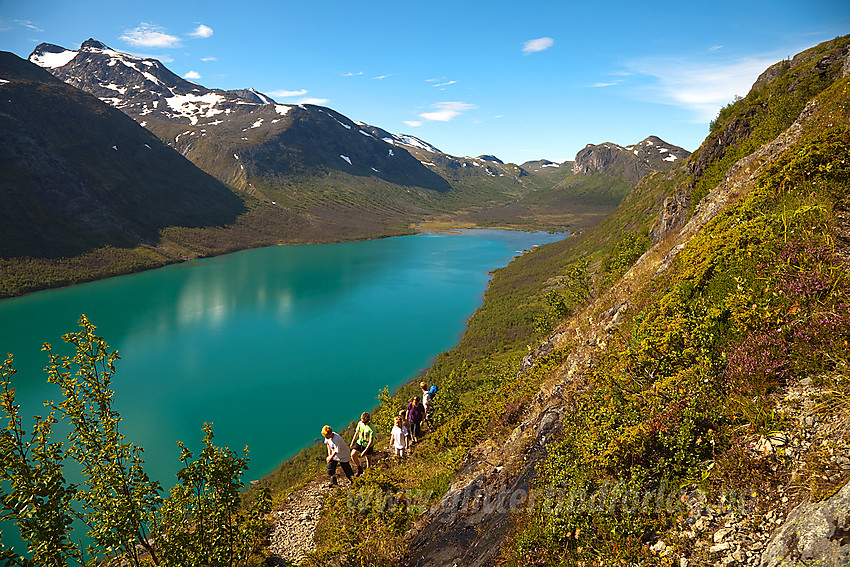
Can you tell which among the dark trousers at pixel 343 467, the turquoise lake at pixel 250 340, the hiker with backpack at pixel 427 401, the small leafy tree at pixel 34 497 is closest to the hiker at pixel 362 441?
the dark trousers at pixel 343 467

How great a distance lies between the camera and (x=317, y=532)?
39.6ft

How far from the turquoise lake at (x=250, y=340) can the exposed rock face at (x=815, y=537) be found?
2273 centimetres

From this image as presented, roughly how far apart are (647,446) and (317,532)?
1023 cm

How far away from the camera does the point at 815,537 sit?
13.5ft

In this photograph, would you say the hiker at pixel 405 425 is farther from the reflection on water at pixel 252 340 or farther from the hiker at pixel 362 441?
the reflection on water at pixel 252 340

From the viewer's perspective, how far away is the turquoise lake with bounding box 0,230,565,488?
43.4 meters

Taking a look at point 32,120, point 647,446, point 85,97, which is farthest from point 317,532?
point 85,97

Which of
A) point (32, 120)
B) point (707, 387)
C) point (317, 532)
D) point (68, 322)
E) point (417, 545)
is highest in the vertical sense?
point (32, 120)

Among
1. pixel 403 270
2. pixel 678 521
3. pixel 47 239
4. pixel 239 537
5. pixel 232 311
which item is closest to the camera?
pixel 678 521

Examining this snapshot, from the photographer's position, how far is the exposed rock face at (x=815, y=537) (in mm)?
3934

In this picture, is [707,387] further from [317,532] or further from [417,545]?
[317,532]

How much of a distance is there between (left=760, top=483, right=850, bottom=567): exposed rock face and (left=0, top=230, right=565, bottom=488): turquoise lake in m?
22.7

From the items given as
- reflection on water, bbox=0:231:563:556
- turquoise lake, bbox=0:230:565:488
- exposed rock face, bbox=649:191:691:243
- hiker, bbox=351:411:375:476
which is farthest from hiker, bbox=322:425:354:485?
reflection on water, bbox=0:231:563:556

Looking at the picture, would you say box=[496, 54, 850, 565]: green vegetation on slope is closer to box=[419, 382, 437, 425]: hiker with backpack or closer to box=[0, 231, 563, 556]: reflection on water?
box=[419, 382, 437, 425]: hiker with backpack
